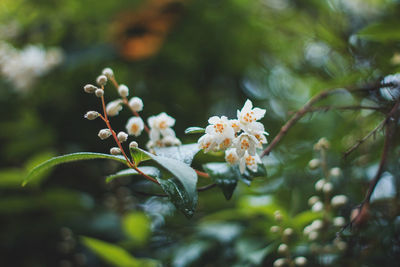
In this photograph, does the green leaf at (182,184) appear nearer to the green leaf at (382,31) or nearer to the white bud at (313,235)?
the white bud at (313,235)

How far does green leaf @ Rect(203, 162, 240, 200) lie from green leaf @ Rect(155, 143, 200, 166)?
0.05m

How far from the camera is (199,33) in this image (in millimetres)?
2357

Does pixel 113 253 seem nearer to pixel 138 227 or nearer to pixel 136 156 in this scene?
pixel 138 227

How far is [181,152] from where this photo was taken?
87 centimetres

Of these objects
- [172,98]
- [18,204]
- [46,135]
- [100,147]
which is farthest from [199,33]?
[18,204]

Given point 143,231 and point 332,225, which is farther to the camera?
point 143,231

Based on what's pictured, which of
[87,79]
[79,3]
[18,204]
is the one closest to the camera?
[18,204]

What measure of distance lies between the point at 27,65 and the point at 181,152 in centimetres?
179

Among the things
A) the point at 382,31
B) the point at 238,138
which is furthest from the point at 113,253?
the point at 382,31

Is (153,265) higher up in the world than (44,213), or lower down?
higher up

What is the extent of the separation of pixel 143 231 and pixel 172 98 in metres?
0.93

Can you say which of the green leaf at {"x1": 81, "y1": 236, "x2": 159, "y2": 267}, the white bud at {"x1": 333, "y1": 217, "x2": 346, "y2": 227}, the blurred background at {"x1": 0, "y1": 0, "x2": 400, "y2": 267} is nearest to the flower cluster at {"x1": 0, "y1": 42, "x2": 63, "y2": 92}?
the blurred background at {"x1": 0, "y1": 0, "x2": 400, "y2": 267}

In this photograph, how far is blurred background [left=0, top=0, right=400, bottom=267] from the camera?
1355mm

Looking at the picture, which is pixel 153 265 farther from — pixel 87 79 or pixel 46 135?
pixel 87 79
